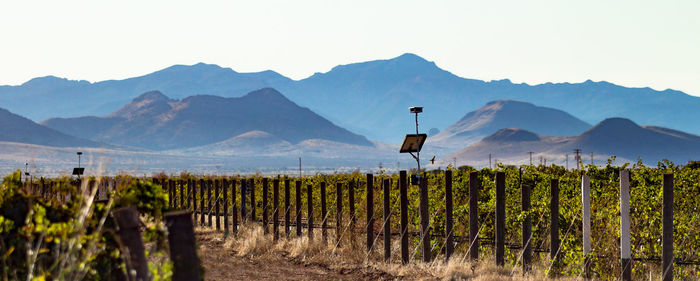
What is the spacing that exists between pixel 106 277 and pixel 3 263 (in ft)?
2.44

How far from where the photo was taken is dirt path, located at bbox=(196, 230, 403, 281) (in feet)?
43.0

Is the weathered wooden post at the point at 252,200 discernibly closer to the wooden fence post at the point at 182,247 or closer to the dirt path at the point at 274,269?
the dirt path at the point at 274,269

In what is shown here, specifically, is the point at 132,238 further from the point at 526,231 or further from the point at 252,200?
the point at 252,200

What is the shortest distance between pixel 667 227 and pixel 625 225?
51 cm

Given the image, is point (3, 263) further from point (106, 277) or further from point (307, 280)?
point (307, 280)

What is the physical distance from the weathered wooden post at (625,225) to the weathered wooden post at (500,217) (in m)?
1.77

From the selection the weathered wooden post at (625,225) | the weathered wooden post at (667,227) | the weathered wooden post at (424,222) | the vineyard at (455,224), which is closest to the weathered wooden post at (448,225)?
the vineyard at (455,224)

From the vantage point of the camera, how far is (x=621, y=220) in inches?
423

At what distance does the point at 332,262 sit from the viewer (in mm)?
14539

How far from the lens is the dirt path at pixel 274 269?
13.1 metres

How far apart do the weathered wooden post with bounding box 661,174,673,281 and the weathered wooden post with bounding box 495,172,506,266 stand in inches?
89.5

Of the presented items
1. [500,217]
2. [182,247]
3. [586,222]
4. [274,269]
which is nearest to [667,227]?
[586,222]

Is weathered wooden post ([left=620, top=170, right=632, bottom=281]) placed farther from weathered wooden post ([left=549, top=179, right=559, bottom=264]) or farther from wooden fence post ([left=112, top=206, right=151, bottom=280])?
wooden fence post ([left=112, top=206, right=151, bottom=280])

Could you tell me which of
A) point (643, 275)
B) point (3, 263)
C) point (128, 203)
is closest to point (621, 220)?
point (643, 275)
